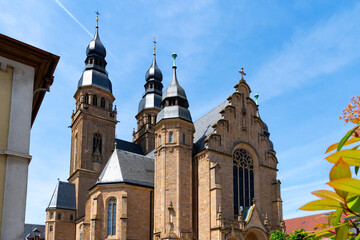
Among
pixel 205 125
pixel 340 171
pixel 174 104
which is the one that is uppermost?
pixel 174 104

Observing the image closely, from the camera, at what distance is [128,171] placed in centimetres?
3994

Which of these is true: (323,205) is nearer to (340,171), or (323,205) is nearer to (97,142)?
(340,171)

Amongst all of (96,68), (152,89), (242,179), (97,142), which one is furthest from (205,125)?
(152,89)

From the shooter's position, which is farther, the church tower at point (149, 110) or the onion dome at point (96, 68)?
the church tower at point (149, 110)

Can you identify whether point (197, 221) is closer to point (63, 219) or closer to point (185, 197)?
point (185, 197)

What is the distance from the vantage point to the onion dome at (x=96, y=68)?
5844 centimetres

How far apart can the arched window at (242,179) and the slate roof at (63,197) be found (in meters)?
24.1

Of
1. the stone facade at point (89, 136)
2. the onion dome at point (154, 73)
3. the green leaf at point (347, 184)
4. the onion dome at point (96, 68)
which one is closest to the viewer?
the green leaf at point (347, 184)

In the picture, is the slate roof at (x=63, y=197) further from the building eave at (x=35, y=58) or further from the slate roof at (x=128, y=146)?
the building eave at (x=35, y=58)

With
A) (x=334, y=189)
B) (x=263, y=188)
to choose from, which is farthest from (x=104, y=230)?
(x=334, y=189)

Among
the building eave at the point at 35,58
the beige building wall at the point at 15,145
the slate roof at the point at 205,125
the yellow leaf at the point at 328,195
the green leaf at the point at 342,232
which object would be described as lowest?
the green leaf at the point at 342,232

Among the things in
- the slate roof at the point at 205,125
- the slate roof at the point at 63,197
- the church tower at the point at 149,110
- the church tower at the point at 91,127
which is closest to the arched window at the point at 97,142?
the church tower at the point at 91,127

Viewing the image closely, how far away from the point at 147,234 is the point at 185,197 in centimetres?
578

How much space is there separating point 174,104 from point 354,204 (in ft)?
121
